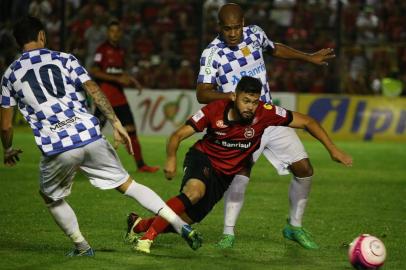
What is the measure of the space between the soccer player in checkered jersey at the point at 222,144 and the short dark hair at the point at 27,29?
4.62 feet

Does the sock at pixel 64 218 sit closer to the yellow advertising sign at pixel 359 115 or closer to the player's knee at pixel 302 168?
the player's knee at pixel 302 168

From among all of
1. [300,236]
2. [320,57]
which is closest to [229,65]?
[320,57]

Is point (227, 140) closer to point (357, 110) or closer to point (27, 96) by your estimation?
point (27, 96)

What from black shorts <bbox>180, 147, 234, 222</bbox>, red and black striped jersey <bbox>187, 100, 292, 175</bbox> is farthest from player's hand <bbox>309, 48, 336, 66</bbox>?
black shorts <bbox>180, 147, 234, 222</bbox>

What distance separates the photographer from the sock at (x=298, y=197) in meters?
9.05

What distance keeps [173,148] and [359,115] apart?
13869 millimetres

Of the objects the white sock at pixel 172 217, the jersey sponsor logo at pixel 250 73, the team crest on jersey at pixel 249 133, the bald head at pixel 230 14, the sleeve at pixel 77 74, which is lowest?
the white sock at pixel 172 217

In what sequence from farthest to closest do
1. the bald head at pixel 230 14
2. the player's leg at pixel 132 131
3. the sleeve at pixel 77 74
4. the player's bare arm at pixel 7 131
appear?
the player's leg at pixel 132 131 < the bald head at pixel 230 14 < the player's bare arm at pixel 7 131 < the sleeve at pixel 77 74

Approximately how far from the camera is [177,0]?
77.5 ft

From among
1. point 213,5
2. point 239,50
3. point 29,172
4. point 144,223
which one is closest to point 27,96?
point 144,223

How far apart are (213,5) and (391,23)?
14.1 ft

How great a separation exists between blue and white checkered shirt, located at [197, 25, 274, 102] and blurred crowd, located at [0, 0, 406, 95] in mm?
12863

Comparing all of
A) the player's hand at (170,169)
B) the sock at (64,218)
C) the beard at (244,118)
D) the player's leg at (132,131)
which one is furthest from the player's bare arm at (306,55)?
the player's leg at (132,131)

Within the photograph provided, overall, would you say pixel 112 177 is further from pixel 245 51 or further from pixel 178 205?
pixel 245 51
